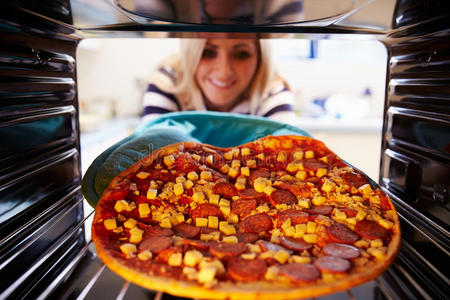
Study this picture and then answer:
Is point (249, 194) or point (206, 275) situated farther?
point (249, 194)

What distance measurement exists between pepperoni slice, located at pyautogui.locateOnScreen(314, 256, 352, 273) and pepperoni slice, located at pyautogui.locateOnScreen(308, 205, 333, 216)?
0.66 feet

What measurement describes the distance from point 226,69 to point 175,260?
149cm

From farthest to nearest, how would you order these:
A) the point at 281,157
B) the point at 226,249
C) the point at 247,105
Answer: the point at 247,105, the point at 281,157, the point at 226,249

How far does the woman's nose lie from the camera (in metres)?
2.02

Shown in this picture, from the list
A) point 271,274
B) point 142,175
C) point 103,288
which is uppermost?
point 142,175

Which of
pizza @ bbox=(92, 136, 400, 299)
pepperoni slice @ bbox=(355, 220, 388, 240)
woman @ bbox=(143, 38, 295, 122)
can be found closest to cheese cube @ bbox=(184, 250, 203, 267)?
pizza @ bbox=(92, 136, 400, 299)

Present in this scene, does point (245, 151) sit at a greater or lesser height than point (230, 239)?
greater

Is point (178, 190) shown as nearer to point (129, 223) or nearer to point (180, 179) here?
point (180, 179)

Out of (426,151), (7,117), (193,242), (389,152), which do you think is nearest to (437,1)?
(426,151)

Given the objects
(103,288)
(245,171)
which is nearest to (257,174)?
(245,171)

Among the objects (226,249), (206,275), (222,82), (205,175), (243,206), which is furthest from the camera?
(222,82)

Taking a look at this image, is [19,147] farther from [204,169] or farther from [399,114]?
[399,114]

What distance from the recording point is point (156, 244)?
80cm

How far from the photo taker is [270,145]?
127 cm
